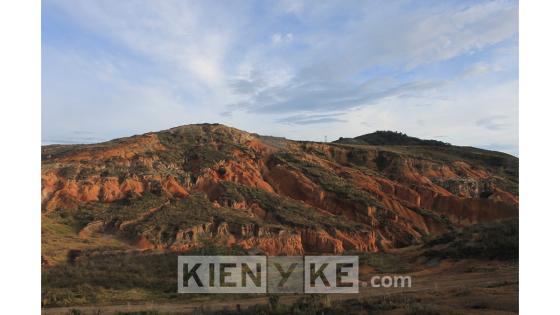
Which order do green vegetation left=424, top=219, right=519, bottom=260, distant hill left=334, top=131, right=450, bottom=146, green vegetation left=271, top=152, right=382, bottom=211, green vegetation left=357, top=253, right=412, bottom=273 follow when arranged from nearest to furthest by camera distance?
green vegetation left=424, top=219, right=519, bottom=260 < green vegetation left=357, top=253, right=412, bottom=273 < green vegetation left=271, top=152, right=382, bottom=211 < distant hill left=334, top=131, right=450, bottom=146

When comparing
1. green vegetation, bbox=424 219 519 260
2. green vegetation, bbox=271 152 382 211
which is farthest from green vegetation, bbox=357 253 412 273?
green vegetation, bbox=271 152 382 211

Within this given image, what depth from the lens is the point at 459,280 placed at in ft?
37.7

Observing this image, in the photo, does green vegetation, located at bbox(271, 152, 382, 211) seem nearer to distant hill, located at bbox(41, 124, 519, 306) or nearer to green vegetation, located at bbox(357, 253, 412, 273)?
distant hill, located at bbox(41, 124, 519, 306)

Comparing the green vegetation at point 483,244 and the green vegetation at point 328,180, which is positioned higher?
the green vegetation at point 328,180

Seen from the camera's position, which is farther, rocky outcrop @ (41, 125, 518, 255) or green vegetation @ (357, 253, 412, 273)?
rocky outcrop @ (41, 125, 518, 255)

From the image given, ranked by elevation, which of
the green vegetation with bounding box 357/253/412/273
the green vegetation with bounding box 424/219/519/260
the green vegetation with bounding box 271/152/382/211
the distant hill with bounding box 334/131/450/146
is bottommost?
the green vegetation with bounding box 357/253/412/273

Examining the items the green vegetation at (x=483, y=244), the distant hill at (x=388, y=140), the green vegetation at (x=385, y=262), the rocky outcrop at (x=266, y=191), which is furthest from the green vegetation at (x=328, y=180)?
the distant hill at (x=388, y=140)

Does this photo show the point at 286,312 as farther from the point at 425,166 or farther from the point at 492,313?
the point at 425,166

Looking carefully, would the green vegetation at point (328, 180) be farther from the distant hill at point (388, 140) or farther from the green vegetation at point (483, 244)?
the distant hill at point (388, 140)

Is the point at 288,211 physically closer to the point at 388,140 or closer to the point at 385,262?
the point at 385,262

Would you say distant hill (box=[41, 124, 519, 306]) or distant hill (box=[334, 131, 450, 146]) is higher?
distant hill (box=[334, 131, 450, 146])

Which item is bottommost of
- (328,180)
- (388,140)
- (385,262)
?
(385,262)

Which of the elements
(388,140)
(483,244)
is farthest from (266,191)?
(388,140)

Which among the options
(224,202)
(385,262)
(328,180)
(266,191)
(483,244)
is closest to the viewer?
(483,244)
